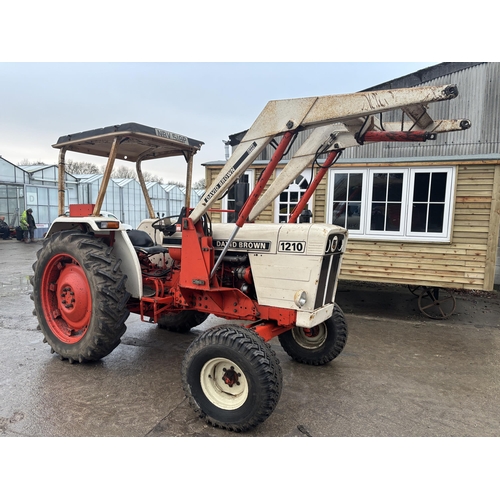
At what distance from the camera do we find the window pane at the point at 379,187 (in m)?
6.42

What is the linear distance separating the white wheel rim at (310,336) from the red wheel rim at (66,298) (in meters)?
2.15

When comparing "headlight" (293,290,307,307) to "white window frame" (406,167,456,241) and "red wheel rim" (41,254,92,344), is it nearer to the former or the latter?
"red wheel rim" (41,254,92,344)

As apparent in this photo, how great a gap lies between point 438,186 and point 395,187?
0.65 meters

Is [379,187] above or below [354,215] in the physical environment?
above

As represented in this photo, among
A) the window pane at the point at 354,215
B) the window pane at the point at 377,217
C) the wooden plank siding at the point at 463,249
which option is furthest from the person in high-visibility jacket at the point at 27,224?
the wooden plank siding at the point at 463,249

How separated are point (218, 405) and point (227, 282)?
1.22 metres

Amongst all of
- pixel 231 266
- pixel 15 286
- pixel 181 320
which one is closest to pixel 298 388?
pixel 231 266

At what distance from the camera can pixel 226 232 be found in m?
3.67

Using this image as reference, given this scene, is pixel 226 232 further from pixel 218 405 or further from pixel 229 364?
pixel 218 405

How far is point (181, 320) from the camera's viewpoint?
16.4ft

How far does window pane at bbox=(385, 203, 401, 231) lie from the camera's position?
20.8 ft

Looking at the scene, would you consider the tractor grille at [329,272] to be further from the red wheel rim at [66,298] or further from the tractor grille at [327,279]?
the red wheel rim at [66,298]

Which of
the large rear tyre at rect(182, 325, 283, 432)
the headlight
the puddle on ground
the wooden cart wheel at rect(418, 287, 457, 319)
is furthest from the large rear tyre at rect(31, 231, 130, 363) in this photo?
the wooden cart wheel at rect(418, 287, 457, 319)

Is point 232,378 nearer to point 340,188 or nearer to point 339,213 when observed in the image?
point 339,213
